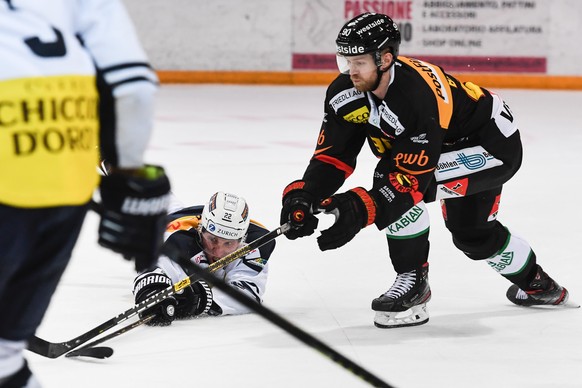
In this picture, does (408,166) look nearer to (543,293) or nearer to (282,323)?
(543,293)

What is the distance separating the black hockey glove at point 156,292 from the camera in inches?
144

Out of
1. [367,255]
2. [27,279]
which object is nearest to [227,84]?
[367,255]

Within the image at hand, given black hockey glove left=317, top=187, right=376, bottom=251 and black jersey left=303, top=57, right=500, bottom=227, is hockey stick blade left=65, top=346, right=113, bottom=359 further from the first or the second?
black jersey left=303, top=57, right=500, bottom=227

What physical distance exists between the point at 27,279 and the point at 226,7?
882 centimetres

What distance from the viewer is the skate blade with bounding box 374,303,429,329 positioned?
3764 millimetres

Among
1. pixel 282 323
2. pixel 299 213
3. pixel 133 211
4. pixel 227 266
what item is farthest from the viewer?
pixel 227 266

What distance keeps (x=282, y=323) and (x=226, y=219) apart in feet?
6.12

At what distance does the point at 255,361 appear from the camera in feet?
10.9

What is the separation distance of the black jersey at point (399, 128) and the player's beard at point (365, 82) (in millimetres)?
54

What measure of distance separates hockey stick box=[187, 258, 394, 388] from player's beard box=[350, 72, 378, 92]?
1493 mm

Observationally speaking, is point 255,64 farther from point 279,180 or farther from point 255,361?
point 255,361

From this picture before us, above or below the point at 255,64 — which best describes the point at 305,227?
above

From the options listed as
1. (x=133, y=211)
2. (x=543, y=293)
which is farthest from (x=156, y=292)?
(x=133, y=211)

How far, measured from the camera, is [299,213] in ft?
11.6
